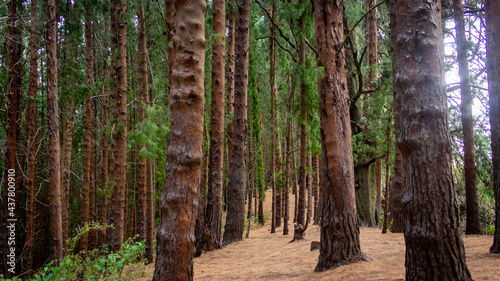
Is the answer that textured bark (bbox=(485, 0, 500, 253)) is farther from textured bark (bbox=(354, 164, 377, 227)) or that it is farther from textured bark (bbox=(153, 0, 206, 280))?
textured bark (bbox=(354, 164, 377, 227))

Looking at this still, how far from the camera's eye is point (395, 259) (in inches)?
195

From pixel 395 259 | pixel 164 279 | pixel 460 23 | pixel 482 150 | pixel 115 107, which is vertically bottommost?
pixel 395 259

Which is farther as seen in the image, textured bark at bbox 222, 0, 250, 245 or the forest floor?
textured bark at bbox 222, 0, 250, 245

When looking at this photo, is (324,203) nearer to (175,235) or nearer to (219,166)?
(175,235)

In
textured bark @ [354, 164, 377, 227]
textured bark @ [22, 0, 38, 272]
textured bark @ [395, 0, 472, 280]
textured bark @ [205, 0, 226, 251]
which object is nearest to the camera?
textured bark @ [395, 0, 472, 280]

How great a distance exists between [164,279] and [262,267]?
349 cm

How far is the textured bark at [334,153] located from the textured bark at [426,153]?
1462 millimetres

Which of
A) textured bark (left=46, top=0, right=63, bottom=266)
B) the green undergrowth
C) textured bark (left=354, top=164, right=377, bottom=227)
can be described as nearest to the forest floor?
the green undergrowth

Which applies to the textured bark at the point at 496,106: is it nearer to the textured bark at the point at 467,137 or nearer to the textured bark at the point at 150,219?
the textured bark at the point at 467,137

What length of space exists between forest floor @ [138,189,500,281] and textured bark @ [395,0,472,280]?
623 millimetres

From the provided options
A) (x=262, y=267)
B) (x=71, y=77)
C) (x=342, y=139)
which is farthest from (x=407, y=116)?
(x=71, y=77)

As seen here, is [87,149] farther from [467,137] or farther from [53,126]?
[467,137]

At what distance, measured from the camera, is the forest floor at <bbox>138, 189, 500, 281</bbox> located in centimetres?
400

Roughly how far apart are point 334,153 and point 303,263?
2.25m
